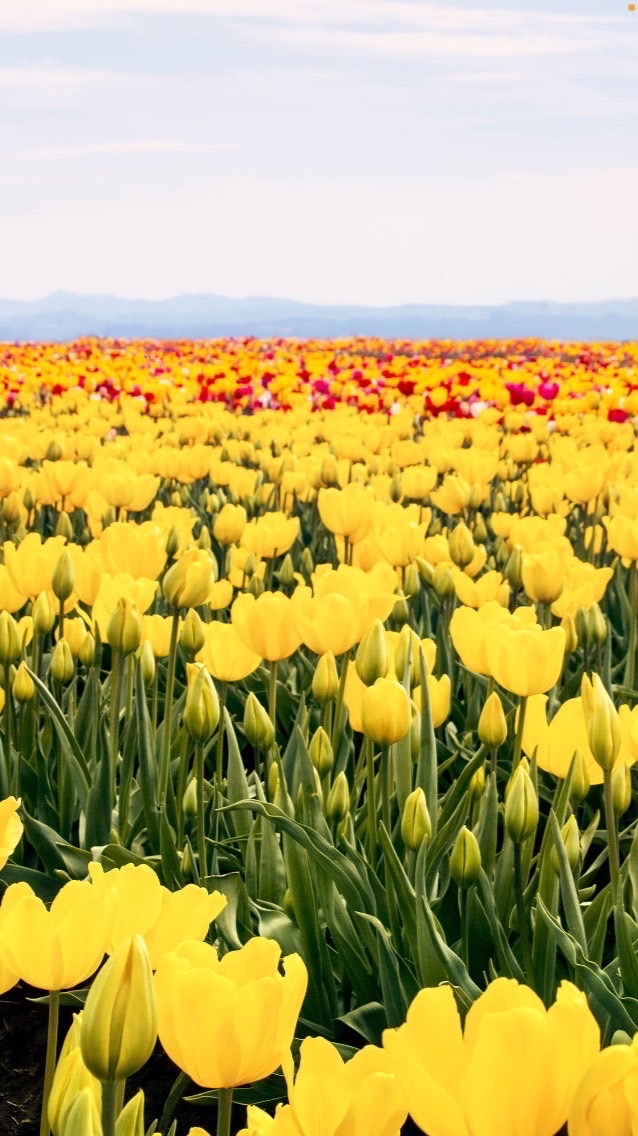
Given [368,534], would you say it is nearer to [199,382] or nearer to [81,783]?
[81,783]

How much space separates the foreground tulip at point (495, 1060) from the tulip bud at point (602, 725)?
3.18 feet

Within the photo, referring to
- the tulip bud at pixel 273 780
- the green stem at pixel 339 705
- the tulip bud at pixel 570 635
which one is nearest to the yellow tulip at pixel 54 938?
the tulip bud at pixel 273 780

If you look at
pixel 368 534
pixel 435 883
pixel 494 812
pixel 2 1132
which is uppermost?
pixel 368 534

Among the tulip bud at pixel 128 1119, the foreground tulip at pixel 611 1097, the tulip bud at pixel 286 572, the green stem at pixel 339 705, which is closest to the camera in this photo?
the foreground tulip at pixel 611 1097

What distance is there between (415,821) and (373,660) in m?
0.27

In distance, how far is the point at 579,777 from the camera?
2045 mm

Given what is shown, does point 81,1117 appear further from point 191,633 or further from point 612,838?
point 191,633

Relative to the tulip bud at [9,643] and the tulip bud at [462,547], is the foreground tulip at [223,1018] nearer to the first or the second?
the tulip bud at [9,643]

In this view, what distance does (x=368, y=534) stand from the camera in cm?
339

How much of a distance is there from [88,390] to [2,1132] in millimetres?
8971

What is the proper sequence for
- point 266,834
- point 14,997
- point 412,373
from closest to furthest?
1. point 266,834
2. point 14,997
3. point 412,373

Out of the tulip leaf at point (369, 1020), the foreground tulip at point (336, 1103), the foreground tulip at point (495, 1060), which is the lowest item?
the tulip leaf at point (369, 1020)

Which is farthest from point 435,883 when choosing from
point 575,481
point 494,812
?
point 575,481

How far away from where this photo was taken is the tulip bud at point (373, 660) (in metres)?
2.03
